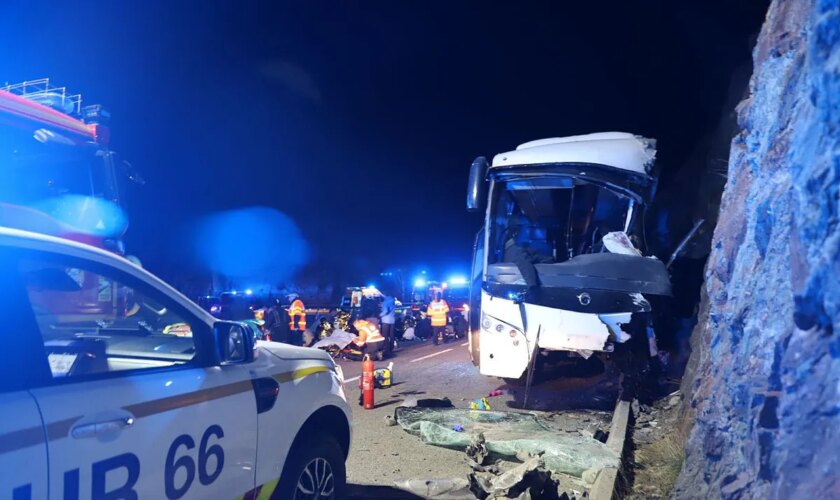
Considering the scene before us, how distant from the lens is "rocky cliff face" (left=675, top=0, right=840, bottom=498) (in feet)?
6.51

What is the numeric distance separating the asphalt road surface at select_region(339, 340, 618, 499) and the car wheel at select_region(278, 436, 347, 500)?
1.12 meters

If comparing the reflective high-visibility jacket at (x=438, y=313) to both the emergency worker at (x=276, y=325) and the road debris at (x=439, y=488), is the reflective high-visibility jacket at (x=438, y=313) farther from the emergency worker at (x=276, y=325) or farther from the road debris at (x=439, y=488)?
the road debris at (x=439, y=488)

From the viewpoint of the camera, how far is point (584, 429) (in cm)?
670

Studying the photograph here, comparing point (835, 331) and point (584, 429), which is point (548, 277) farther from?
point (835, 331)

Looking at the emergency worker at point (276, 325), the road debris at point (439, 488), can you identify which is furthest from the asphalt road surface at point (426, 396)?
the emergency worker at point (276, 325)

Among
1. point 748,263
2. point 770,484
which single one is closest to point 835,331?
point 770,484

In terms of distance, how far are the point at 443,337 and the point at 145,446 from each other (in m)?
16.3

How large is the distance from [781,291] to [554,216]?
6.43 meters

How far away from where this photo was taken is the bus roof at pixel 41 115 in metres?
4.96

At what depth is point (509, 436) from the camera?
241 inches

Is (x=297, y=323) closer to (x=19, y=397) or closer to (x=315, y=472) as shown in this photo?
(x=315, y=472)

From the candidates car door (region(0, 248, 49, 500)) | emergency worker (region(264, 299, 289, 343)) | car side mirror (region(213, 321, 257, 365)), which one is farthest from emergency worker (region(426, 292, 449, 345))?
car door (region(0, 248, 49, 500))

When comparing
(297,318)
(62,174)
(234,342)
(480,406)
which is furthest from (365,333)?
(234,342)

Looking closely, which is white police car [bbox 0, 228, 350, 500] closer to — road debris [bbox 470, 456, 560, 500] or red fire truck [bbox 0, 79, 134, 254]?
road debris [bbox 470, 456, 560, 500]
